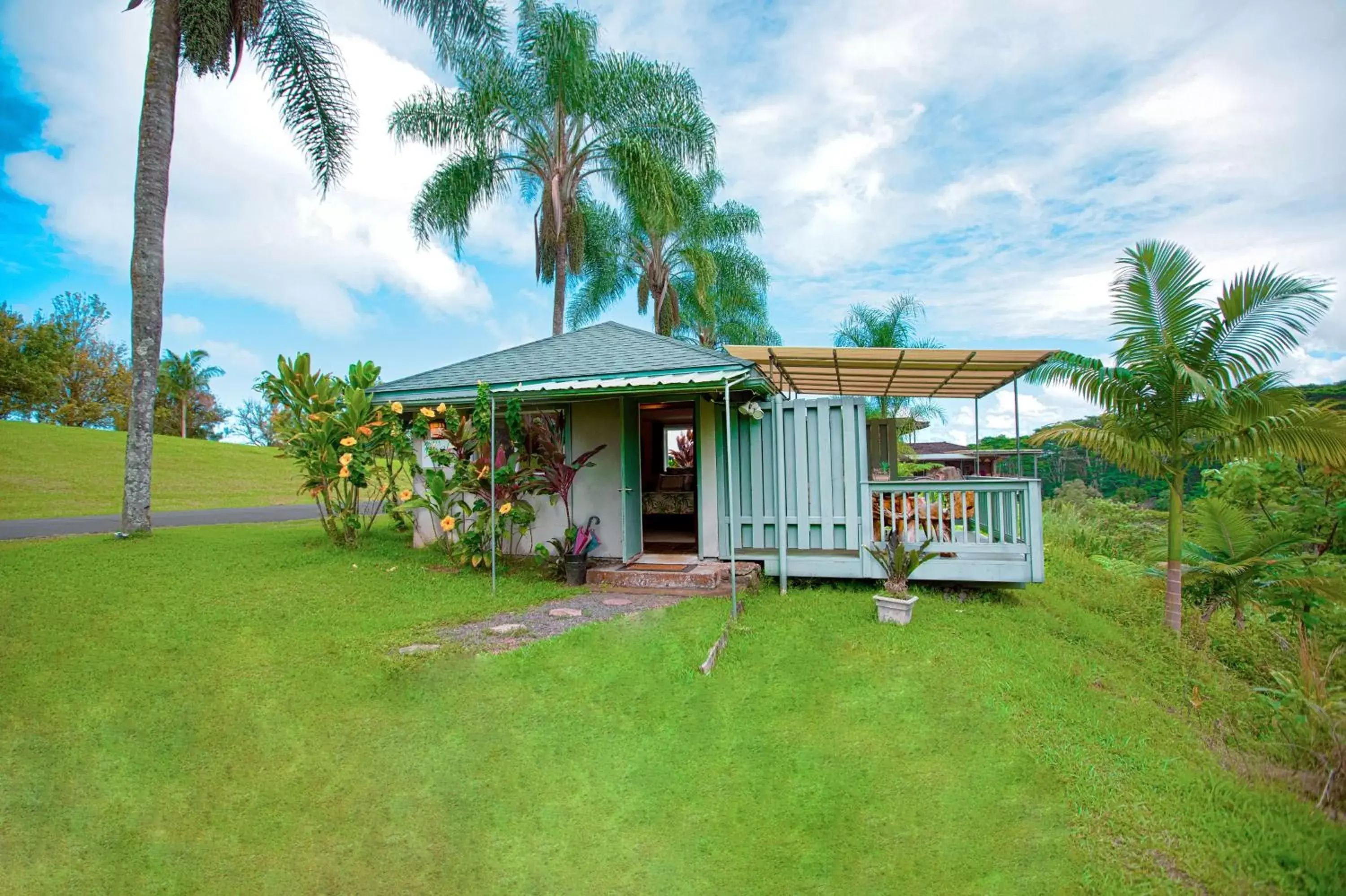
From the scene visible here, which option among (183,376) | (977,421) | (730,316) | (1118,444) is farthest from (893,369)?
(183,376)

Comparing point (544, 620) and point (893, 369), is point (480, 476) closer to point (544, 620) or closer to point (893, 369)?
point (544, 620)

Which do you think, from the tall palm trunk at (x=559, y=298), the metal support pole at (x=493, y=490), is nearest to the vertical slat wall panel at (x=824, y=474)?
the metal support pole at (x=493, y=490)

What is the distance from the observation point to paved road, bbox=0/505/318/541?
10.5m

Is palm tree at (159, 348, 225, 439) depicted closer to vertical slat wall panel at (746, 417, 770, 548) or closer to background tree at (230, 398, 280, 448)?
background tree at (230, 398, 280, 448)

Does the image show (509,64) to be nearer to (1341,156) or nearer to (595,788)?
(1341,156)

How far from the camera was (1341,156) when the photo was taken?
22.2ft

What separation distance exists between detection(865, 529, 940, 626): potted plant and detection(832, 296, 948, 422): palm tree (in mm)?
13638

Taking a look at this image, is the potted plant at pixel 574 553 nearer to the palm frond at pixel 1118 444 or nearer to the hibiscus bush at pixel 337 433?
the hibiscus bush at pixel 337 433

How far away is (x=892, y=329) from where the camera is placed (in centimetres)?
2036

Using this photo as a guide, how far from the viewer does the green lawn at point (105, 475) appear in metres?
15.2

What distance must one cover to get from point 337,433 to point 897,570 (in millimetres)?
7363

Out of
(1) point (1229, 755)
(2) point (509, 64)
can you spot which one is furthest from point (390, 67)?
(1) point (1229, 755)

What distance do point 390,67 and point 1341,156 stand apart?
1616cm

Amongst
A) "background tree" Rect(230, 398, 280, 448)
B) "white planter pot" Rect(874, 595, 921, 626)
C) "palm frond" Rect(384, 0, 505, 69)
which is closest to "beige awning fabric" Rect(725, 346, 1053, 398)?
"white planter pot" Rect(874, 595, 921, 626)
